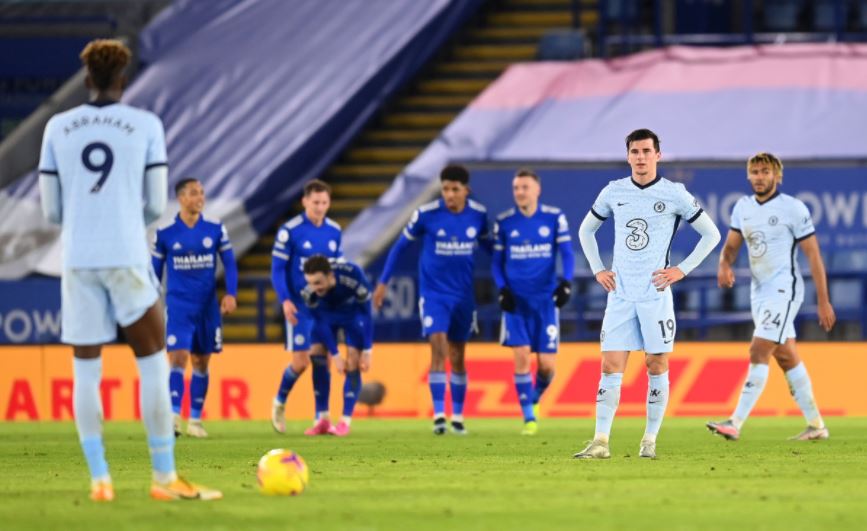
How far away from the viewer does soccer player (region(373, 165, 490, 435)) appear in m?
16.0

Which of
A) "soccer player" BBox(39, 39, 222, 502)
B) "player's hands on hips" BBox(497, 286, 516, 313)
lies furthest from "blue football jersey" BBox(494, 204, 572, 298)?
"soccer player" BBox(39, 39, 222, 502)

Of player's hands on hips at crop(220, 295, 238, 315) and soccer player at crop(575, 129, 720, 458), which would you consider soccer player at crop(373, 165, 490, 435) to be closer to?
player's hands on hips at crop(220, 295, 238, 315)

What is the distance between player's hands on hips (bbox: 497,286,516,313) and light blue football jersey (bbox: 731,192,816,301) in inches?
97.6

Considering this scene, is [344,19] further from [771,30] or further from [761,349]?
[761,349]

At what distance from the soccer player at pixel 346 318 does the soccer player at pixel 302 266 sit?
31 centimetres

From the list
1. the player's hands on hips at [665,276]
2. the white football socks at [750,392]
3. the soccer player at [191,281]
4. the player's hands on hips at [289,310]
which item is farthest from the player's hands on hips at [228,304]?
the player's hands on hips at [665,276]

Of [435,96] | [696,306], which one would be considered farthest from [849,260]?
[435,96]

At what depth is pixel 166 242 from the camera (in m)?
16.1

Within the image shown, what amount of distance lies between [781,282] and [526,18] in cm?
1304

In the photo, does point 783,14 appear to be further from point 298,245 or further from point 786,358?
point 786,358

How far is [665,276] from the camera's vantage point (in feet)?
36.9

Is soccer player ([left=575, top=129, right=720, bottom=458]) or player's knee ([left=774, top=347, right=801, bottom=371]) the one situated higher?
soccer player ([left=575, top=129, right=720, bottom=458])

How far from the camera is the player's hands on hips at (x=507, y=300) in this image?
15.7 m

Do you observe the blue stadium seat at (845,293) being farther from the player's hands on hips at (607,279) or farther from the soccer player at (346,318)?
the player's hands on hips at (607,279)
